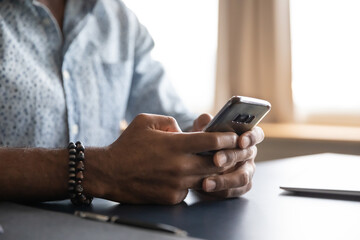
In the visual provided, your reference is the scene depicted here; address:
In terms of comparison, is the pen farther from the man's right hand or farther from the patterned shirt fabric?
the patterned shirt fabric

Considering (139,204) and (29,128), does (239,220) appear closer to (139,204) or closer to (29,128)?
(139,204)

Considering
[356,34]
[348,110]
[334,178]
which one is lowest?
[348,110]

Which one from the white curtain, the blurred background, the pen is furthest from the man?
the white curtain

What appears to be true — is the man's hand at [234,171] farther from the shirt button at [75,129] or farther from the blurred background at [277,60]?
the blurred background at [277,60]

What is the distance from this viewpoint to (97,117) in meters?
1.40

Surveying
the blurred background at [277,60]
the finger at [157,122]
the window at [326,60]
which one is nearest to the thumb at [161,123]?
the finger at [157,122]

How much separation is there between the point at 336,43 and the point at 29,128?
148cm

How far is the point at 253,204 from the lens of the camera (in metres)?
0.79

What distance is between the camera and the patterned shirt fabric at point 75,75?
122 centimetres

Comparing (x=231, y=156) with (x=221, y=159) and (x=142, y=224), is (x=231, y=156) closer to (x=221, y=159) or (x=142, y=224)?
(x=221, y=159)

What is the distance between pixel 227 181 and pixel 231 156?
0.04 m

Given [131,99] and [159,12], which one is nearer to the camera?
[131,99]

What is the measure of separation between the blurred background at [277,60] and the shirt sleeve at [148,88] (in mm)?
717

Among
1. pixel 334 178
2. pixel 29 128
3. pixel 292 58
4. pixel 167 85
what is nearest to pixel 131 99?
pixel 167 85
